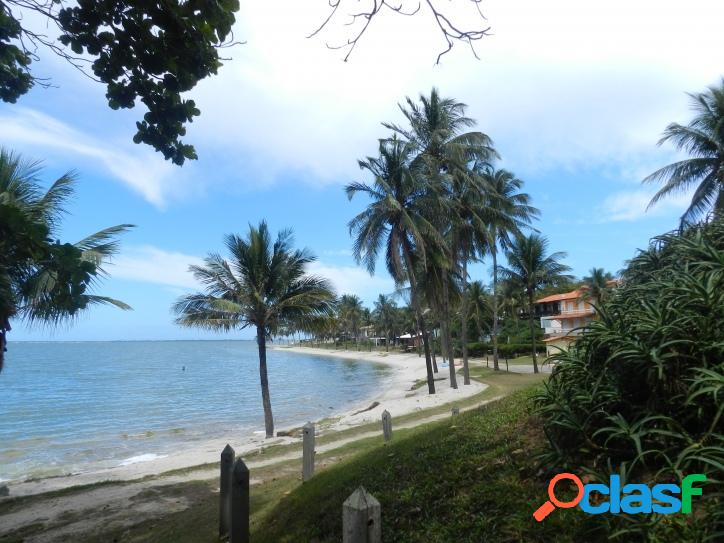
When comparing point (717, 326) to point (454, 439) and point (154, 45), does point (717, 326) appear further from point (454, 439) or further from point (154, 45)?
point (154, 45)

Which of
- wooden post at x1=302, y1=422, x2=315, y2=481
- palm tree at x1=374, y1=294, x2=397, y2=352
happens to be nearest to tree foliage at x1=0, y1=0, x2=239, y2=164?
wooden post at x1=302, y1=422, x2=315, y2=481

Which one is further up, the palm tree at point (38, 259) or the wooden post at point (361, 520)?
the palm tree at point (38, 259)

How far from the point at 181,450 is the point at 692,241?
17980mm

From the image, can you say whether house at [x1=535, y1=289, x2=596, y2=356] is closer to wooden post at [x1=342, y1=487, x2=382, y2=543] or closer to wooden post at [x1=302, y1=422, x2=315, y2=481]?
wooden post at [x1=302, y1=422, x2=315, y2=481]

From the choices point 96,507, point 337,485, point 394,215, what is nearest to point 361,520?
point 337,485

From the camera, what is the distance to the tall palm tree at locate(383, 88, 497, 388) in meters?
23.3

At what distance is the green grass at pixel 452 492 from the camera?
2.89 meters

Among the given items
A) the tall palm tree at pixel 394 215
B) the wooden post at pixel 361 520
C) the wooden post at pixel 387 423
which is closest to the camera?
the wooden post at pixel 361 520

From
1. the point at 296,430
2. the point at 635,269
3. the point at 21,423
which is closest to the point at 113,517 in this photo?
the point at 635,269

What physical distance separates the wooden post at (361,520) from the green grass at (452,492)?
0.53 meters

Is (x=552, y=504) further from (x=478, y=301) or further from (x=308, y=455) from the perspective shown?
(x=478, y=301)

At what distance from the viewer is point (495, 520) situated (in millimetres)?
2951

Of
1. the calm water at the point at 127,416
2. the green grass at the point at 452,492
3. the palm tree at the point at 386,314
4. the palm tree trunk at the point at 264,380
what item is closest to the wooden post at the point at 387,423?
the green grass at the point at 452,492

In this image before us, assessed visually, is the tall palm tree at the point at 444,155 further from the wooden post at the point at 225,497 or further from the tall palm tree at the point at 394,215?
the wooden post at the point at 225,497
